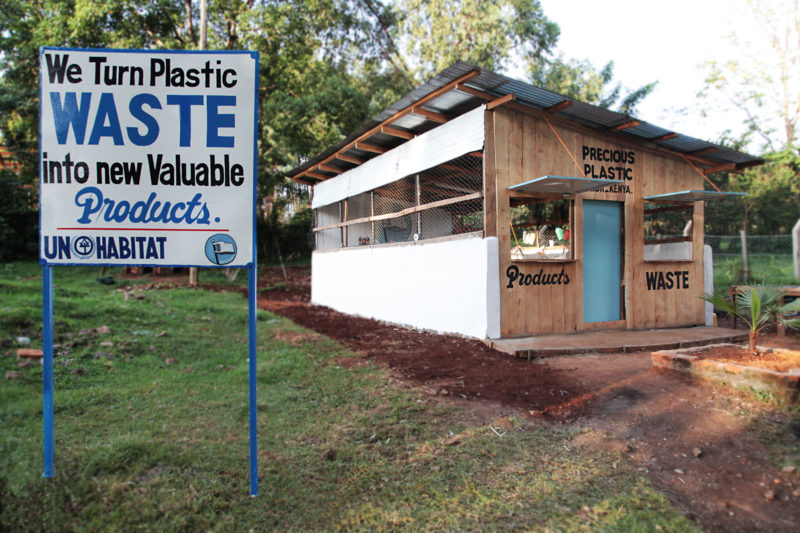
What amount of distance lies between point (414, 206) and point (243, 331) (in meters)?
3.69

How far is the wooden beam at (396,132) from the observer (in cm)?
851

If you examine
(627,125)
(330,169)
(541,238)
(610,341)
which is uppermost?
(330,169)

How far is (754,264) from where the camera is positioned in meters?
12.0

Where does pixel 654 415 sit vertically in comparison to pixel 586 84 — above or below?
below

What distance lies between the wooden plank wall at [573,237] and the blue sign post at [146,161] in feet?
15.2

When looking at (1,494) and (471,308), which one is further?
(471,308)

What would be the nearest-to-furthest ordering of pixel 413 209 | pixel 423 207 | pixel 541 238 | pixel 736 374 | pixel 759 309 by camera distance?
pixel 736 374 → pixel 759 309 → pixel 423 207 → pixel 413 209 → pixel 541 238

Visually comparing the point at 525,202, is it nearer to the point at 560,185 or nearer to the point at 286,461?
the point at 560,185

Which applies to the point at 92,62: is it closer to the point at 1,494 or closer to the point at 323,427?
the point at 1,494

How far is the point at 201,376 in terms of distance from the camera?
525 centimetres

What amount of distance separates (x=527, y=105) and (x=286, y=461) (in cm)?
582

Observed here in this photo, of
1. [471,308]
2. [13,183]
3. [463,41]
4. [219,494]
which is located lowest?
[219,494]

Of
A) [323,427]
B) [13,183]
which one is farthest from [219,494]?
[13,183]

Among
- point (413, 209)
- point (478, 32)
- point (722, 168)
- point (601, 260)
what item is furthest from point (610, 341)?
point (478, 32)
